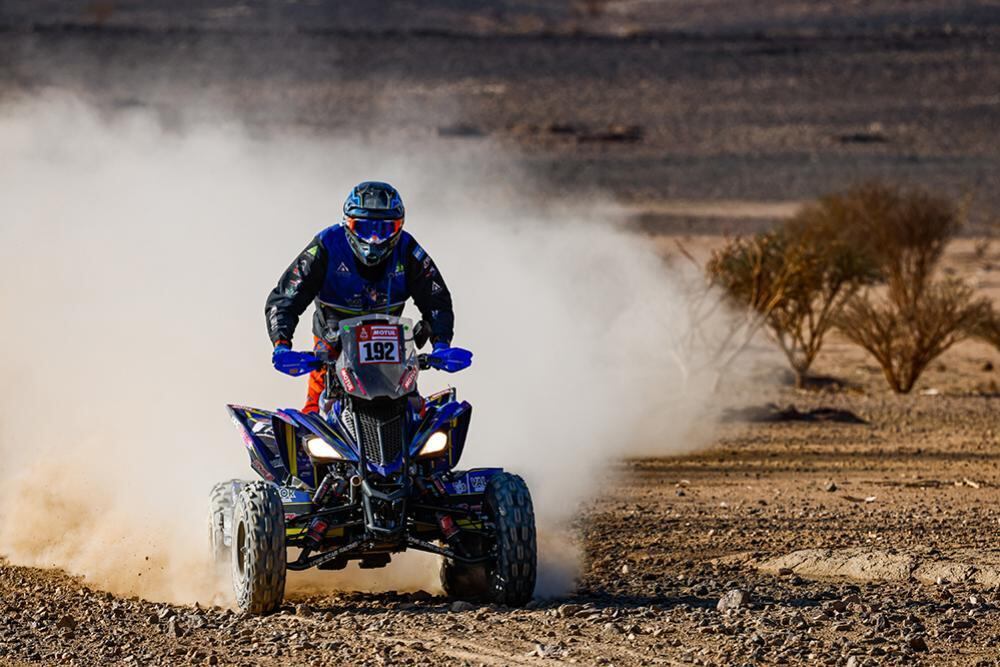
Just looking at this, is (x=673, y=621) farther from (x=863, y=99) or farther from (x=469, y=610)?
(x=863, y=99)

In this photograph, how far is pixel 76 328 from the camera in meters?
16.0

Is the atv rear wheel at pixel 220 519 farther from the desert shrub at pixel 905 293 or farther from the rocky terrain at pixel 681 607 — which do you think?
the desert shrub at pixel 905 293

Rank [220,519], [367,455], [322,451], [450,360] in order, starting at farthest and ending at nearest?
1. [220,519]
2. [450,360]
3. [322,451]
4. [367,455]

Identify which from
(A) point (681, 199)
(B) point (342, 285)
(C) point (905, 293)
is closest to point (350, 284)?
(B) point (342, 285)

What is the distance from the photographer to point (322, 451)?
10109 mm

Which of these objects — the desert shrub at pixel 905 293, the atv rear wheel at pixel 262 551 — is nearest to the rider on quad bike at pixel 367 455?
the atv rear wheel at pixel 262 551

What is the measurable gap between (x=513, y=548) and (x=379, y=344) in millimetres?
1236

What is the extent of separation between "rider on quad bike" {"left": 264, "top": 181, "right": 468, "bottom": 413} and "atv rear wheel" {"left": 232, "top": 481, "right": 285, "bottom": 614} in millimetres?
809

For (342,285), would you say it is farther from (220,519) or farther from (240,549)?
(240,549)

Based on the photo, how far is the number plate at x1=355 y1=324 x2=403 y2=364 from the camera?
397 inches

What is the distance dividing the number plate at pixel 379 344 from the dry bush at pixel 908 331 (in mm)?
16470

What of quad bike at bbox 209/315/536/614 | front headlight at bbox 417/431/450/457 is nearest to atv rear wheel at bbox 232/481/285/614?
quad bike at bbox 209/315/536/614

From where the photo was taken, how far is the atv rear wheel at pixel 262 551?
31.9 ft

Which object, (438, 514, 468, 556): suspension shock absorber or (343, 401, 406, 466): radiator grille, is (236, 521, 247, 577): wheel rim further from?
(438, 514, 468, 556): suspension shock absorber
